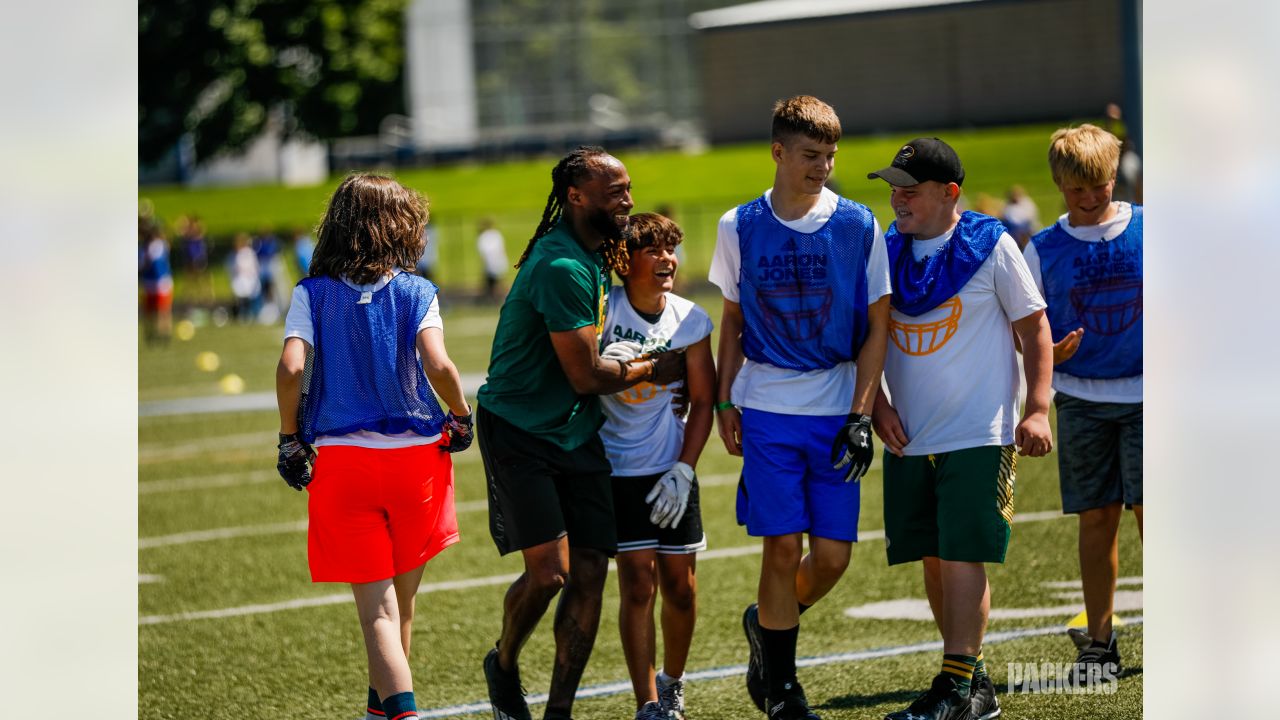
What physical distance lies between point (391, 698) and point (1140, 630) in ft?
10.4

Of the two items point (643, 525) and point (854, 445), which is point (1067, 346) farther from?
point (643, 525)

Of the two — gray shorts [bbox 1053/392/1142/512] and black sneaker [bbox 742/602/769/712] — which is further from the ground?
gray shorts [bbox 1053/392/1142/512]

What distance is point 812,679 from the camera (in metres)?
5.65

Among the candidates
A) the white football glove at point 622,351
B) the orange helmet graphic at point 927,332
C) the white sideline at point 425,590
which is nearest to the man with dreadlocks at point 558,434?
the white football glove at point 622,351

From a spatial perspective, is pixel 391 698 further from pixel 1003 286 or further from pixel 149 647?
pixel 149 647

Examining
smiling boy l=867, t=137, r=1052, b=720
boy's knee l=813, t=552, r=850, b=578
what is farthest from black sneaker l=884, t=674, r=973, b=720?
boy's knee l=813, t=552, r=850, b=578

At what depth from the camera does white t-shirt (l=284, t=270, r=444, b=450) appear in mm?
4492

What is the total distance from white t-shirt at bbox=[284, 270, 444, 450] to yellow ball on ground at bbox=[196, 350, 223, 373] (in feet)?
53.1

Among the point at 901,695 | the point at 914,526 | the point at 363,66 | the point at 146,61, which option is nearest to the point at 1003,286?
the point at 914,526

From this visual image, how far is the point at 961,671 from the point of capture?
4684 mm

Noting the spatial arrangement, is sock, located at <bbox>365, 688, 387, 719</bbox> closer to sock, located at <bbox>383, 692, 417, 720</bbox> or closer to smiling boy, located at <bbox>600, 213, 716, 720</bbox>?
sock, located at <bbox>383, 692, 417, 720</bbox>

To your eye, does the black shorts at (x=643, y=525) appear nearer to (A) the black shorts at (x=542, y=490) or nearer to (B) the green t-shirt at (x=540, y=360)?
(A) the black shorts at (x=542, y=490)

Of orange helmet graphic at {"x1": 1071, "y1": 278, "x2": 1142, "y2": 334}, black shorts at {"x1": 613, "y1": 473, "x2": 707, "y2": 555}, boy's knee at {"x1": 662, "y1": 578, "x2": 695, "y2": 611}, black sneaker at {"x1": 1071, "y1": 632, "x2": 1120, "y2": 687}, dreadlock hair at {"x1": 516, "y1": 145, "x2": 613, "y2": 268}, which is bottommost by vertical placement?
black sneaker at {"x1": 1071, "y1": 632, "x2": 1120, "y2": 687}

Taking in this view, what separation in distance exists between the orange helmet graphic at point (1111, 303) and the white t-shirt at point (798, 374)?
1093 mm
